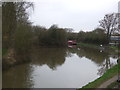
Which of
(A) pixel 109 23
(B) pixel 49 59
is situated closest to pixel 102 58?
(B) pixel 49 59

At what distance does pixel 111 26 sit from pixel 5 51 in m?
37.9

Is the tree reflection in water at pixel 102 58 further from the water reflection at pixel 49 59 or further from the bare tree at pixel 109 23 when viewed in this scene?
the bare tree at pixel 109 23

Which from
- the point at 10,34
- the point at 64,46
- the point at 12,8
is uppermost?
the point at 12,8

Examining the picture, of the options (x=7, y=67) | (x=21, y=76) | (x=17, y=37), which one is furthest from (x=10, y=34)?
(x=21, y=76)

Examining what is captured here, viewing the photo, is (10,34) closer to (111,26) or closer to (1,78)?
(1,78)

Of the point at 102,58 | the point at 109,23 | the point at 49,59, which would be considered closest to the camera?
the point at 49,59

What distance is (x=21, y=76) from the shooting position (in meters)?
14.7

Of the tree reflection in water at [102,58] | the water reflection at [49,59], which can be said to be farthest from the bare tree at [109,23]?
the water reflection at [49,59]

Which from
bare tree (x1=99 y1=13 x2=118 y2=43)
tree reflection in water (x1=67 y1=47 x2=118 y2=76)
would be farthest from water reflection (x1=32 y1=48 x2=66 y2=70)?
bare tree (x1=99 y1=13 x2=118 y2=43)

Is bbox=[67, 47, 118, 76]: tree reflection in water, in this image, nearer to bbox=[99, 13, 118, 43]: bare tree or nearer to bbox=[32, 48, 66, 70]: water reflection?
bbox=[32, 48, 66, 70]: water reflection

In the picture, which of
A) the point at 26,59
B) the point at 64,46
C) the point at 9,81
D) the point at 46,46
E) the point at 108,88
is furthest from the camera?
the point at 64,46

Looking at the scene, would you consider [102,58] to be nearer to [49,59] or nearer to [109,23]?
[49,59]

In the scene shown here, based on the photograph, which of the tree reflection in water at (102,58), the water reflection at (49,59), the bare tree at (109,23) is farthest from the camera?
the bare tree at (109,23)

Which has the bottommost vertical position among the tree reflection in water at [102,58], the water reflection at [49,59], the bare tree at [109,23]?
the tree reflection in water at [102,58]
